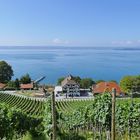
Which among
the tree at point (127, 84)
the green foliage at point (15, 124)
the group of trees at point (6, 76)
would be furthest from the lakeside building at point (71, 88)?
the green foliage at point (15, 124)

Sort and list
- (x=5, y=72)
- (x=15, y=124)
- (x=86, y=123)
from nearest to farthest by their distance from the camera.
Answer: (x=15, y=124)
(x=86, y=123)
(x=5, y=72)

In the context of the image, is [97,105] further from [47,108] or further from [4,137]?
[4,137]

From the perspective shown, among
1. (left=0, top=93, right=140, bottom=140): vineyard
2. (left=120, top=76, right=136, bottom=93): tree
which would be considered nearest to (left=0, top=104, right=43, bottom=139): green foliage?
(left=0, top=93, right=140, bottom=140): vineyard

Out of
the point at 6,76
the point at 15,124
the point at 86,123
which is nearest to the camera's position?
the point at 15,124

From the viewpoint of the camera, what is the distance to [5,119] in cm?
1081

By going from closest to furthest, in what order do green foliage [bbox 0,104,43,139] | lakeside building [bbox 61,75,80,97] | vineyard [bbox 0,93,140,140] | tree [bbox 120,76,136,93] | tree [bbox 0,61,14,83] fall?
green foliage [bbox 0,104,43,139]
vineyard [bbox 0,93,140,140]
tree [bbox 120,76,136,93]
lakeside building [bbox 61,75,80,97]
tree [bbox 0,61,14,83]

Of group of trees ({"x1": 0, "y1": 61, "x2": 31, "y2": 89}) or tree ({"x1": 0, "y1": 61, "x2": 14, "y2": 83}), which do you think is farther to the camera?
tree ({"x1": 0, "y1": 61, "x2": 14, "y2": 83})

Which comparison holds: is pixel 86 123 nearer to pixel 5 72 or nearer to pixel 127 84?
pixel 127 84

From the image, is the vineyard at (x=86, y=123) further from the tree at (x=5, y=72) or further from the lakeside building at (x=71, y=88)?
the tree at (x=5, y=72)

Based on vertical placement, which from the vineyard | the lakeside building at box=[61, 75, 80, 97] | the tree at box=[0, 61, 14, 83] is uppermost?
the vineyard

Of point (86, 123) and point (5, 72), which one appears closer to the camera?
point (86, 123)

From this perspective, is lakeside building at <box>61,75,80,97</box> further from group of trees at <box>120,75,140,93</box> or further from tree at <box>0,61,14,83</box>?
tree at <box>0,61,14,83</box>

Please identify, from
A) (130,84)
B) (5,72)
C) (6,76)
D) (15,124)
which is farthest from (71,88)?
(15,124)

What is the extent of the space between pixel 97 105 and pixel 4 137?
155 inches
